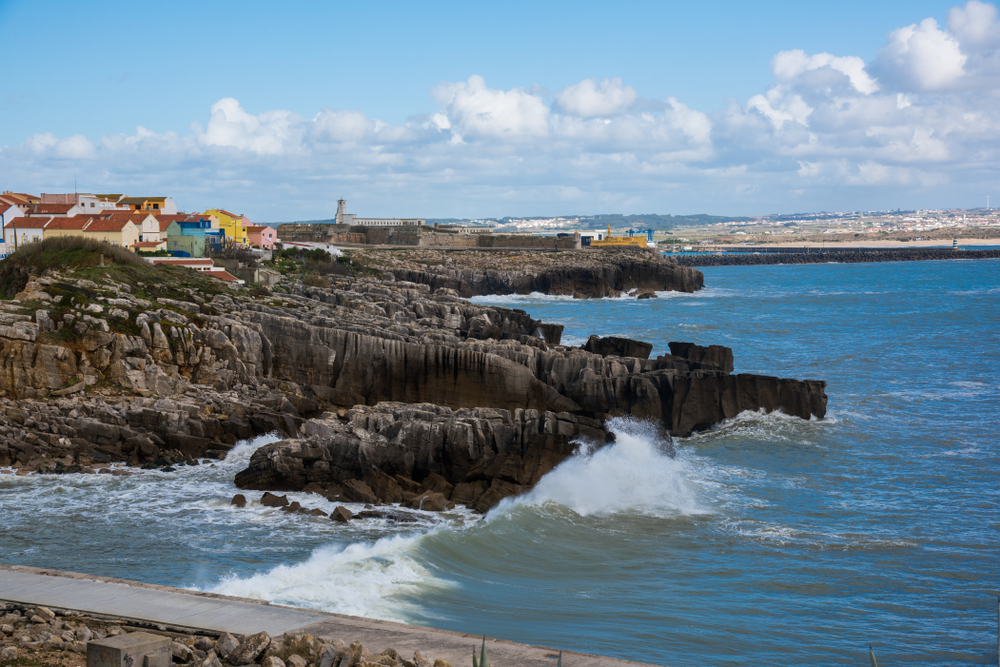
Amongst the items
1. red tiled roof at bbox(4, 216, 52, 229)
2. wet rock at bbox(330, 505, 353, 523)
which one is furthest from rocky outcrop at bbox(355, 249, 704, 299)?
wet rock at bbox(330, 505, 353, 523)

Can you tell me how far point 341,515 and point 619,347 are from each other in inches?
644

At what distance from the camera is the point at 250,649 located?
28.8 feet

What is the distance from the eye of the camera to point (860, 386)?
31.9 m

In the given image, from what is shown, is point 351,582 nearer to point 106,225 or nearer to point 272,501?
point 272,501

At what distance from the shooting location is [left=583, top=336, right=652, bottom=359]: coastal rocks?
3020cm

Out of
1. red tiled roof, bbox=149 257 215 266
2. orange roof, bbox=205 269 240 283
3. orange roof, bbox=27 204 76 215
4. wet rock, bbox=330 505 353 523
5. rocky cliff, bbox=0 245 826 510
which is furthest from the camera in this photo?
orange roof, bbox=27 204 76 215

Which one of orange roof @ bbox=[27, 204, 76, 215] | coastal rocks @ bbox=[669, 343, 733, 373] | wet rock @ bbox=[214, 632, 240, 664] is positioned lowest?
wet rock @ bbox=[214, 632, 240, 664]

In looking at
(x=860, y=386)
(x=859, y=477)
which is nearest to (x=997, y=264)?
(x=860, y=386)

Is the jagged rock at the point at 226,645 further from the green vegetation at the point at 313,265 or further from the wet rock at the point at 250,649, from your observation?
the green vegetation at the point at 313,265

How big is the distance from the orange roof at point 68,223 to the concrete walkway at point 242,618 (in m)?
36.9

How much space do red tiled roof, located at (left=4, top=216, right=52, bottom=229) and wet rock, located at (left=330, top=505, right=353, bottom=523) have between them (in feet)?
116

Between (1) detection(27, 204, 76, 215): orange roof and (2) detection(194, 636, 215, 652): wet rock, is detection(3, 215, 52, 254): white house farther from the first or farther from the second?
(2) detection(194, 636, 215, 652): wet rock

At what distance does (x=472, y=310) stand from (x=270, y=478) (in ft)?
66.9

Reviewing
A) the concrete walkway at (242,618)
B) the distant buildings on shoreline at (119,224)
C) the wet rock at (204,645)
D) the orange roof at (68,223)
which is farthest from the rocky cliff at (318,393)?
the orange roof at (68,223)
